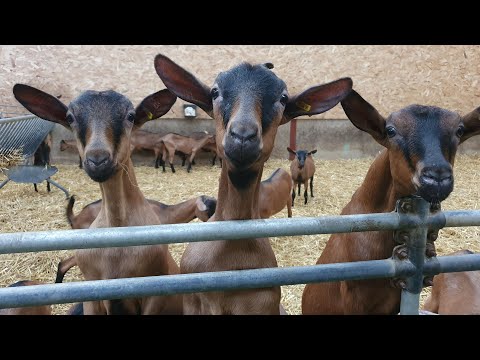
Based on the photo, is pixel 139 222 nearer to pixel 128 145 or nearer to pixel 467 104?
pixel 128 145

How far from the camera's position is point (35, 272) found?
432cm

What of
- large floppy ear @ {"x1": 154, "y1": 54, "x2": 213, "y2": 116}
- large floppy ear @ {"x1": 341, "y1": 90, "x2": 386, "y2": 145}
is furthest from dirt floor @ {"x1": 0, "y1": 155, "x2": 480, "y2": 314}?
large floppy ear @ {"x1": 154, "y1": 54, "x2": 213, "y2": 116}

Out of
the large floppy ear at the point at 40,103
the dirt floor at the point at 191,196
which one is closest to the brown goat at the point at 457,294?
the dirt floor at the point at 191,196

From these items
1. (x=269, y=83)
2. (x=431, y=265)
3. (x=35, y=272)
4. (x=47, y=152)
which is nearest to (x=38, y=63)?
(x=47, y=152)

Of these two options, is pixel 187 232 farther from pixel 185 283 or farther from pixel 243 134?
pixel 243 134

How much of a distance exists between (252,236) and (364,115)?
3.94 feet

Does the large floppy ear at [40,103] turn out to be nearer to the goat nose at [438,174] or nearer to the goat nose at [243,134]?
the goat nose at [243,134]

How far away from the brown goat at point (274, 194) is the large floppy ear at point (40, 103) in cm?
367

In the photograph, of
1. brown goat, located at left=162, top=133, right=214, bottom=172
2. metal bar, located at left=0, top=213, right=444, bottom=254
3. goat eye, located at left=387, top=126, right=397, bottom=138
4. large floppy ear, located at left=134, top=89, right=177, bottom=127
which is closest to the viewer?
metal bar, located at left=0, top=213, right=444, bottom=254

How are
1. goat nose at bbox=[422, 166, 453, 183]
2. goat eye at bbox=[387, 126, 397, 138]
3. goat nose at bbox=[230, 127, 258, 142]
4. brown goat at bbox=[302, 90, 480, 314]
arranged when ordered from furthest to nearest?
1. goat eye at bbox=[387, 126, 397, 138]
2. brown goat at bbox=[302, 90, 480, 314]
3. goat nose at bbox=[422, 166, 453, 183]
4. goat nose at bbox=[230, 127, 258, 142]

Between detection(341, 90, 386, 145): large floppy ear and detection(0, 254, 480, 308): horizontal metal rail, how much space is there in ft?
2.98

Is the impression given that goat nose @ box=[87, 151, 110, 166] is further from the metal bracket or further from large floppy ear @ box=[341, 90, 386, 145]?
the metal bracket

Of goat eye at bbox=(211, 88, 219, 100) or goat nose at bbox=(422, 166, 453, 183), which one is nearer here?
goat nose at bbox=(422, 166, 453, 183)

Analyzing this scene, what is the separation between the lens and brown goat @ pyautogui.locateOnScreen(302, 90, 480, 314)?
1.85m
